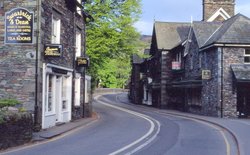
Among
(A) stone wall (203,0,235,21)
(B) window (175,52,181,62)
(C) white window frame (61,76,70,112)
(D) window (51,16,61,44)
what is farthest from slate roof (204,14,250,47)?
(A) stone wall (203,0,235,21)

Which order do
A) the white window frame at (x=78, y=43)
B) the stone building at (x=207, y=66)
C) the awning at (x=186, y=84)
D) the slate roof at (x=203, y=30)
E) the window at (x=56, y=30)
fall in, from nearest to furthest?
the window at (x=56, y=30), the white window frame at (x=78, y=43), the stone building at (x=207, y=66), the awning at (x=186, y=84), the slate roof at (x=203, y=30)

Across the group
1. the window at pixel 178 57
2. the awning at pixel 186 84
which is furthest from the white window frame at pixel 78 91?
the window at pixel 178 57

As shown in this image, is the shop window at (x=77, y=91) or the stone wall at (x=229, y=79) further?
the stone wall at (x=229, y=79)

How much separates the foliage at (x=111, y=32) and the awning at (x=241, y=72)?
872 centimetres

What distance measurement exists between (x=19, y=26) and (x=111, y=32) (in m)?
15.0

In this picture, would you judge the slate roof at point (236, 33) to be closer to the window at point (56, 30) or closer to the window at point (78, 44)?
the window at point (78, 44)

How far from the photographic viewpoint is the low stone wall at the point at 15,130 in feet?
42.4

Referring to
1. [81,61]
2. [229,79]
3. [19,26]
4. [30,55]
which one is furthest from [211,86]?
[19,26]

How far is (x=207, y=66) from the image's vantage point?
105 ft

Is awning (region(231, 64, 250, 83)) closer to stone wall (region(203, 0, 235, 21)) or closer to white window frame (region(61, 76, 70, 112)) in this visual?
white window frame (region(61, 76, 70, 112))

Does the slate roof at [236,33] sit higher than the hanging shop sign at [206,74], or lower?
higher

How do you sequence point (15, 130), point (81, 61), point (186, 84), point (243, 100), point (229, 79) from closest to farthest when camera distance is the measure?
1. point (15, 130)
2. point (81, 61)
3. point (229, 79)
4. point (243, 100)
5. point (186, 84)

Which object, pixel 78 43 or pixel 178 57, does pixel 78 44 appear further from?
pixel 178 57

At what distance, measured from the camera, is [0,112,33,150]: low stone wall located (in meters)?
12.9
